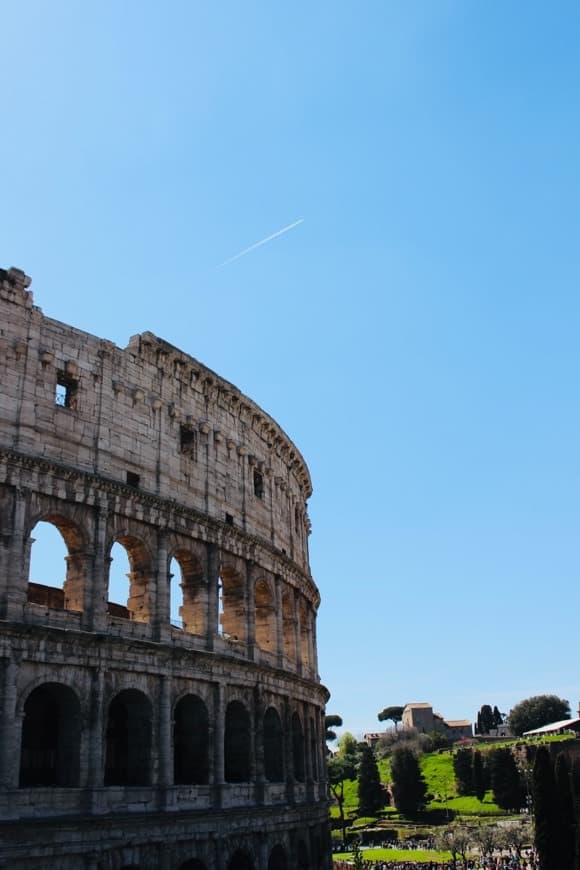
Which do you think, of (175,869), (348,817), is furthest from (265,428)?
(348,817)

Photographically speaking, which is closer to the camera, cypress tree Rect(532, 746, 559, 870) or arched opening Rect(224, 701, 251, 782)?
arched opening Rect(224, 701, 251, 782)

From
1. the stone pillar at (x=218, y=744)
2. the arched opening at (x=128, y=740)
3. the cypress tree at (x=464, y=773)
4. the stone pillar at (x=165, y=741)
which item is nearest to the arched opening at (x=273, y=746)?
the stone pillar at (x=218, y=744)

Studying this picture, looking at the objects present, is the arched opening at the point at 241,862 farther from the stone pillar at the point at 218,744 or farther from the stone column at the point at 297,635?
the stone column at the point at 297,635

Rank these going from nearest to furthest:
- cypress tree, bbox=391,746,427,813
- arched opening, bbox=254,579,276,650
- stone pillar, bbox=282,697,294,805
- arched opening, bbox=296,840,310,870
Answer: stone pillar, bbox=282,697,294,805
arched opening, bbox=296,840,310,870
arched opening, bbox=254,579,276,650
cypress tree, bbox=391,746,427,813

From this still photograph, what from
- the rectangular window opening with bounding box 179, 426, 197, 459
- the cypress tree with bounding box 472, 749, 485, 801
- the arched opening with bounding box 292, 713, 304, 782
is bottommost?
the cypress tree with bounding box 472, 749, 485, 801

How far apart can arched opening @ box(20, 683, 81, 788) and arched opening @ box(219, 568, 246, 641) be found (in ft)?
25.4

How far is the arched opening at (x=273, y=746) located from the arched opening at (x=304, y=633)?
5943 millimetres

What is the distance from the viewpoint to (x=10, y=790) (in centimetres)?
1827

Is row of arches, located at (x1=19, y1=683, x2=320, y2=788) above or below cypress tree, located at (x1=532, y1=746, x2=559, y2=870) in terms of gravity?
above

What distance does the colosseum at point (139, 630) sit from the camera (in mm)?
19969

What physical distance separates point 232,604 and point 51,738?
27.5 feet

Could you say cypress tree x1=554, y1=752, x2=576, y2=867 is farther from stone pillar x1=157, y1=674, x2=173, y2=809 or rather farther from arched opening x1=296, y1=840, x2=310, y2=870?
stone pillar x1=157, y1=674, x2=173, y2=809

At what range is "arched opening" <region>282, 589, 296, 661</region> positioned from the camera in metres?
32.9

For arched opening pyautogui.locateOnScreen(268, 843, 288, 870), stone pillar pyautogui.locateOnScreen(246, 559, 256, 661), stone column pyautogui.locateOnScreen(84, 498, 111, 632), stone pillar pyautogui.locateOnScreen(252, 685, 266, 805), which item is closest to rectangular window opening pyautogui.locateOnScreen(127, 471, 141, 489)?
stone column pyautogui.locateOnScreen(84, 498, 111, 632)
